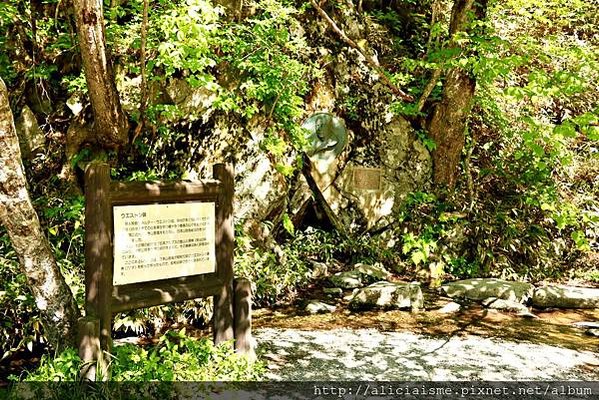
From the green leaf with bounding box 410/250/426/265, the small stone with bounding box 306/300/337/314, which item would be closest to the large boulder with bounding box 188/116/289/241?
the small stone with bounding box 306/300/337/314

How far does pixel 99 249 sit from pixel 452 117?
676cm

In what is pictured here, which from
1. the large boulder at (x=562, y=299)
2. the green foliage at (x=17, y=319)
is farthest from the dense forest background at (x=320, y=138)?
the large boulder at (x=562, y=299)

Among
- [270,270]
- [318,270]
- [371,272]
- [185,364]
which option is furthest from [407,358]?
[318,270]

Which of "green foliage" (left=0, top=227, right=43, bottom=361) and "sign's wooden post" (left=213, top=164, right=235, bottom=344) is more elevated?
"sign's wooden post" (left=213, top=164, right=235, bottom=344)

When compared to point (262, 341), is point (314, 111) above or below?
above

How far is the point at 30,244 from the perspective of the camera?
12.2ft

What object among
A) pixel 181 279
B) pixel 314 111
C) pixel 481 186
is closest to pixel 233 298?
pixel 181 279

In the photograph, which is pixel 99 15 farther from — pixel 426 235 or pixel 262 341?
pixel 426 235

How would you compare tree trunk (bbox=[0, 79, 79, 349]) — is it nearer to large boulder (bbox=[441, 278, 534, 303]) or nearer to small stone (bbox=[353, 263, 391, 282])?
small stone (bbox=[353, 263, 391, 282])

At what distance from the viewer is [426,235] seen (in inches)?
343

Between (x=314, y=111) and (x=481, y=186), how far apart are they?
3363 mm

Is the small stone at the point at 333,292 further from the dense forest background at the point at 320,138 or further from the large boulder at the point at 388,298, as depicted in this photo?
the dense forest background at the point at 320,138

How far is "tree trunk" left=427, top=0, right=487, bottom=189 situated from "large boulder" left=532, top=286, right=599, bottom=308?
2.54 m

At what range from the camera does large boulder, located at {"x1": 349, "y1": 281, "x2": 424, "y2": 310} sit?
6.79 meters
